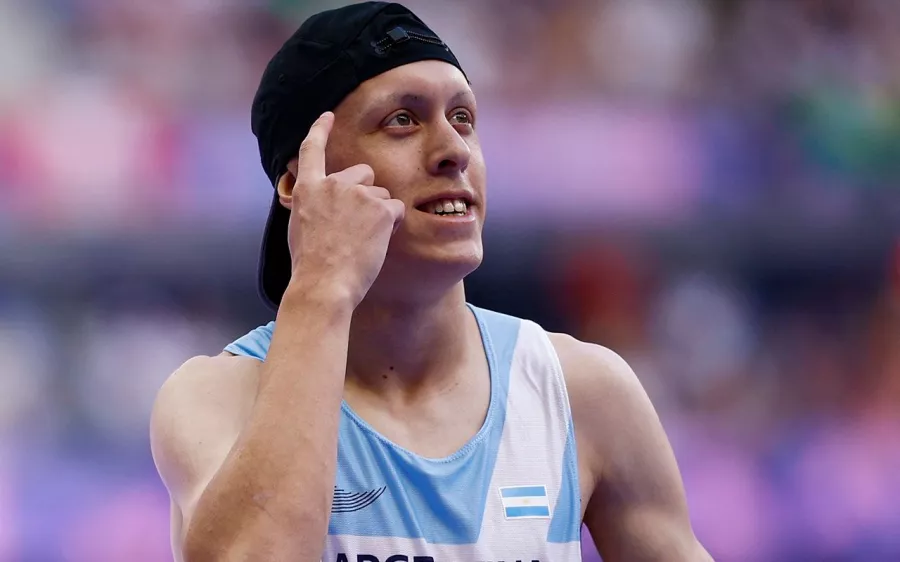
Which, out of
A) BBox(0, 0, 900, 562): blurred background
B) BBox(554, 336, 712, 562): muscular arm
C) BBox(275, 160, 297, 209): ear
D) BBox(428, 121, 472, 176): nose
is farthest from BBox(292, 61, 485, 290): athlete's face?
BBox(0, 0, 900, 562): blurred background

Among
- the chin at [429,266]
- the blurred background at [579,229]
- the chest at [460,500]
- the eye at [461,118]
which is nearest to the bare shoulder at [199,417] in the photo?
the chest at [460,500]

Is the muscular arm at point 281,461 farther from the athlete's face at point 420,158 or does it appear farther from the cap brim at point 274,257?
the cap brim at point 274,257

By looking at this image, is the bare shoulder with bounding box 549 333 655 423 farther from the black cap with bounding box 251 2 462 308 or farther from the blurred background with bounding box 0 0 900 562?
the blurred background with bounding box 0 0 900 562

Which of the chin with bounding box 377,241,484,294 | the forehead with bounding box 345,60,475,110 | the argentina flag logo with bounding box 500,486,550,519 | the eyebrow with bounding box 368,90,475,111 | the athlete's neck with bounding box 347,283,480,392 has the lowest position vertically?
the argentina flag logo with bounding box 500,486,550,519

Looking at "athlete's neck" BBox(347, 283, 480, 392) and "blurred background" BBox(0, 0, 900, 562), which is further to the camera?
"blurred background" BBox(0, 0, 900, 562)

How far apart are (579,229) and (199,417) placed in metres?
2.32

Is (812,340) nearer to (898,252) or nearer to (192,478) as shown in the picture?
(898,252)

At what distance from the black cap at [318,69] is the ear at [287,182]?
0.04ft

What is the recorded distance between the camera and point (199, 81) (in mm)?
3680

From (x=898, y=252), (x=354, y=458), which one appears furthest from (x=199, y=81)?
(x=898, y=252)

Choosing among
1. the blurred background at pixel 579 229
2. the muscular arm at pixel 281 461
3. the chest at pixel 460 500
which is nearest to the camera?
the muscular arm at pixel 281 461

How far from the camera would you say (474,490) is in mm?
1729

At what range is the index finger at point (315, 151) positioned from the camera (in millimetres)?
1707

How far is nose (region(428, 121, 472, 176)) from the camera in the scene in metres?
1.76
